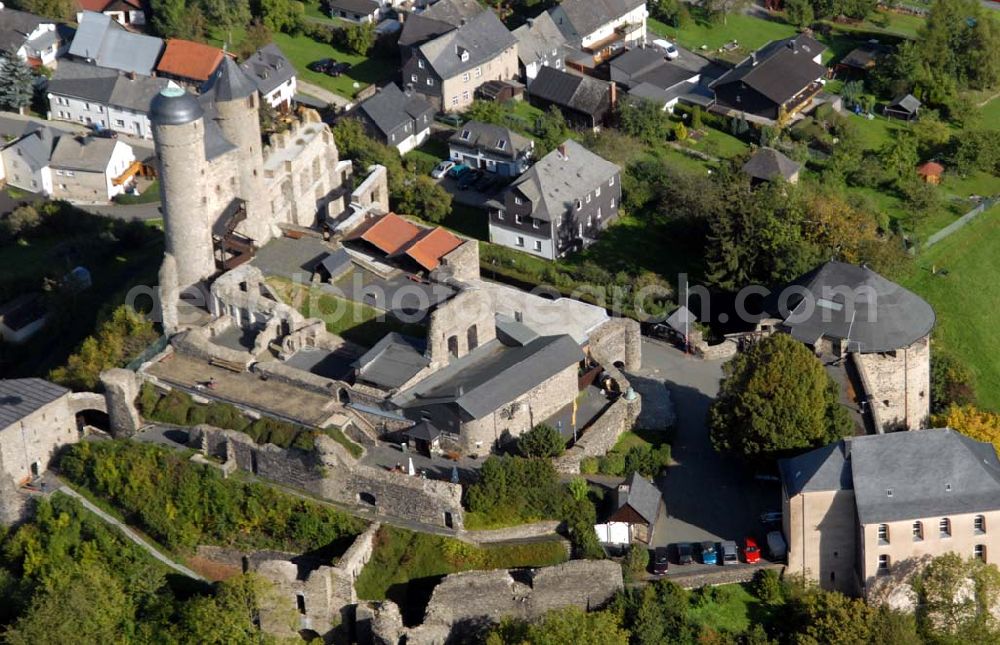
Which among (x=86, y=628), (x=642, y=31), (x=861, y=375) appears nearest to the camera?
(x=86, y=628)

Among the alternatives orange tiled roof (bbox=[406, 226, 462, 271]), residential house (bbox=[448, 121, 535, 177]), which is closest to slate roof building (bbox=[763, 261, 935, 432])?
orange tiled roof (bbox=[406, 226, 462, 271])

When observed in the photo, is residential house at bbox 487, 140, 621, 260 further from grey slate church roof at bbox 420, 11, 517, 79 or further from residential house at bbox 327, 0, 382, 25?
residential house at bbox 327, 0, 382, 25

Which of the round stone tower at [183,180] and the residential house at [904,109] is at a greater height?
the round stone tower at [183,180]

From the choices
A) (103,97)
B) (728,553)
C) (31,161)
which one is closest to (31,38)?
(103,97)

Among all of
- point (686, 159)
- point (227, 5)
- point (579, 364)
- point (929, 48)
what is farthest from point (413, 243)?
point (929, 48)

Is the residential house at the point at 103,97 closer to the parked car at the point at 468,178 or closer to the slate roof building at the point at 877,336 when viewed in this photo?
the parked car at the point at 468,178

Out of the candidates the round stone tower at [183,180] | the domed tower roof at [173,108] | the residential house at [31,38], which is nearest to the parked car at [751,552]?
the round stone tower at [183,180]

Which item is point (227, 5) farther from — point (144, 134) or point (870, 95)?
point (870, 95)
